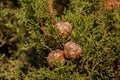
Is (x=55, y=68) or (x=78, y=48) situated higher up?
(x=78, y=48)

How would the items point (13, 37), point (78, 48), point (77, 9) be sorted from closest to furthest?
point (78, 48)
point (77, 9)
point (13, 37)

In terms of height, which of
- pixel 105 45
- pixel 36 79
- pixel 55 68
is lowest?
pixel 36 79

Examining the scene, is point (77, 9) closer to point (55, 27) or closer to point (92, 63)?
point (55, 27)

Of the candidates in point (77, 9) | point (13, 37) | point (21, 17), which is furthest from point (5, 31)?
point (77, 9)

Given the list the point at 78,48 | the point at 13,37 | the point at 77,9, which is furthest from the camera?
the point at 13,37

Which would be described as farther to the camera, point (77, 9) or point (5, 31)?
point (5, 31)

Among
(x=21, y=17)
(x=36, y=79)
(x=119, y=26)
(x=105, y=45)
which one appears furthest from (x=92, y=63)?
(x=21, y=17)

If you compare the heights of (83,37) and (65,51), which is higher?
(83,37)
